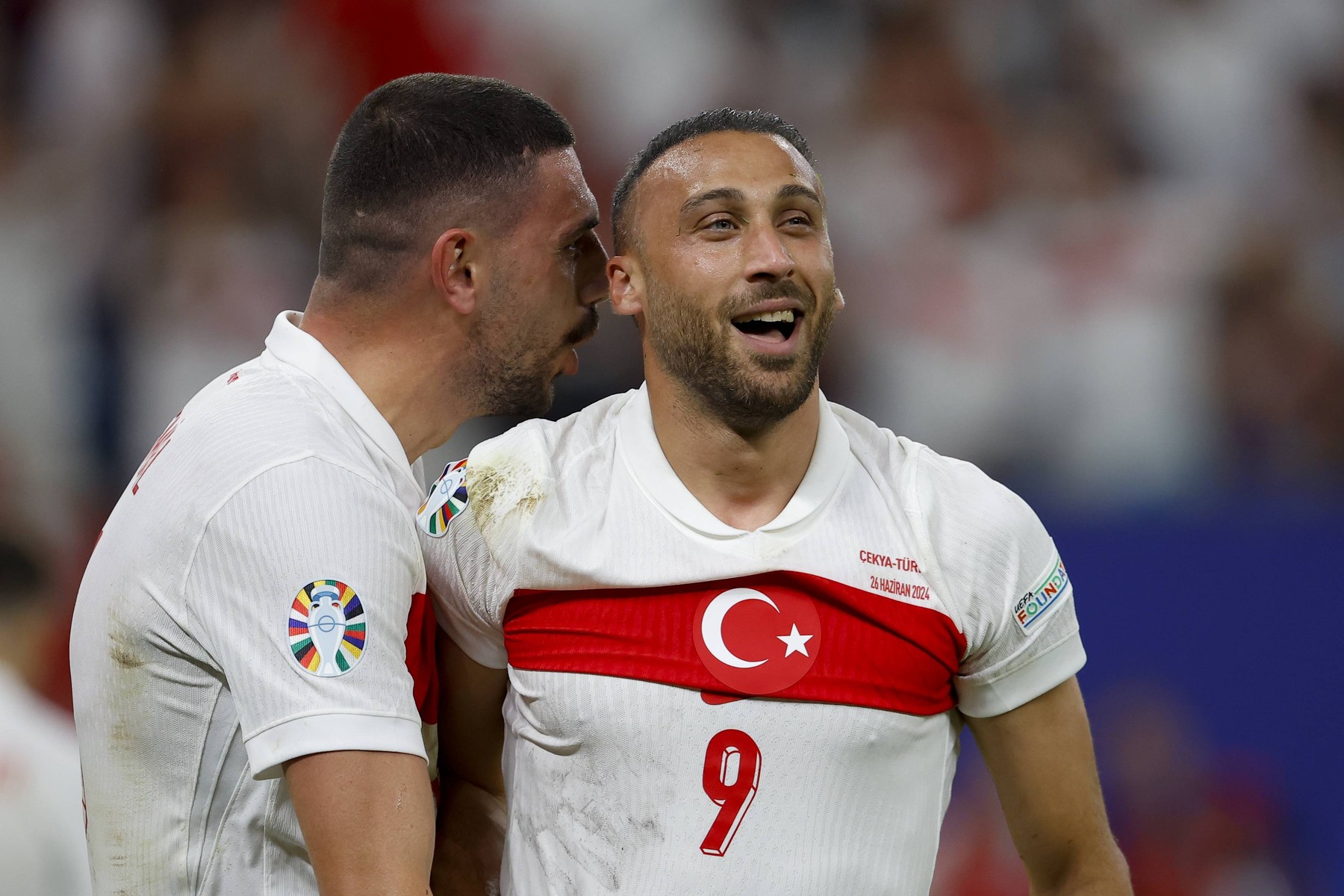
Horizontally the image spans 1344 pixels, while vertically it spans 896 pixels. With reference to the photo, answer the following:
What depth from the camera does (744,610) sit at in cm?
234

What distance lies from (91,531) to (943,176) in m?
3.63

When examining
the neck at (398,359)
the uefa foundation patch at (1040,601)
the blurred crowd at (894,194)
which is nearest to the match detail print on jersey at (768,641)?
the uefa foundation patch at (1040,601)

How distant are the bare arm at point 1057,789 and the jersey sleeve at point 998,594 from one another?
46mm

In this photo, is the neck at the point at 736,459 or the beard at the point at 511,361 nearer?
the neck at the point at 736,459

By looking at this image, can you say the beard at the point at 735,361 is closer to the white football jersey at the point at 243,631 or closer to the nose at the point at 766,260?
the nose at the point at 766,260

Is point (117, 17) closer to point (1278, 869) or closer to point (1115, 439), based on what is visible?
point (1115, 439)

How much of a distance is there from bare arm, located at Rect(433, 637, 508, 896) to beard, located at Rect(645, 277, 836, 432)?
623mm

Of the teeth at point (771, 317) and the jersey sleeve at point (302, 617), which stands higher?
the teeth at point (771, 317)

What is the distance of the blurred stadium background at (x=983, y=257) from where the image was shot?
496 centimetres

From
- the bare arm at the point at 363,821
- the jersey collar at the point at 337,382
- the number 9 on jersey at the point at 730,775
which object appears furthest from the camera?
the jersey collar at the point at 337,382

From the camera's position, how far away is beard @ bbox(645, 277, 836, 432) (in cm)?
241

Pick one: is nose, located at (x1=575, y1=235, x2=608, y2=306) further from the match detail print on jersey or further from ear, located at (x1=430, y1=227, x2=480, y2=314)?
the match detail print on jersey

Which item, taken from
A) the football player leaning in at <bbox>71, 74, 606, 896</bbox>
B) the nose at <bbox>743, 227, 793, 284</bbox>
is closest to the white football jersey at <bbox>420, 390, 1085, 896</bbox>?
the football player leaning in at <bbox>71, 74, 606, 896</bbox>

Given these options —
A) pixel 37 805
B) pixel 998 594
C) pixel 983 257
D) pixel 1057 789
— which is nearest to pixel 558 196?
pixel 998 594
